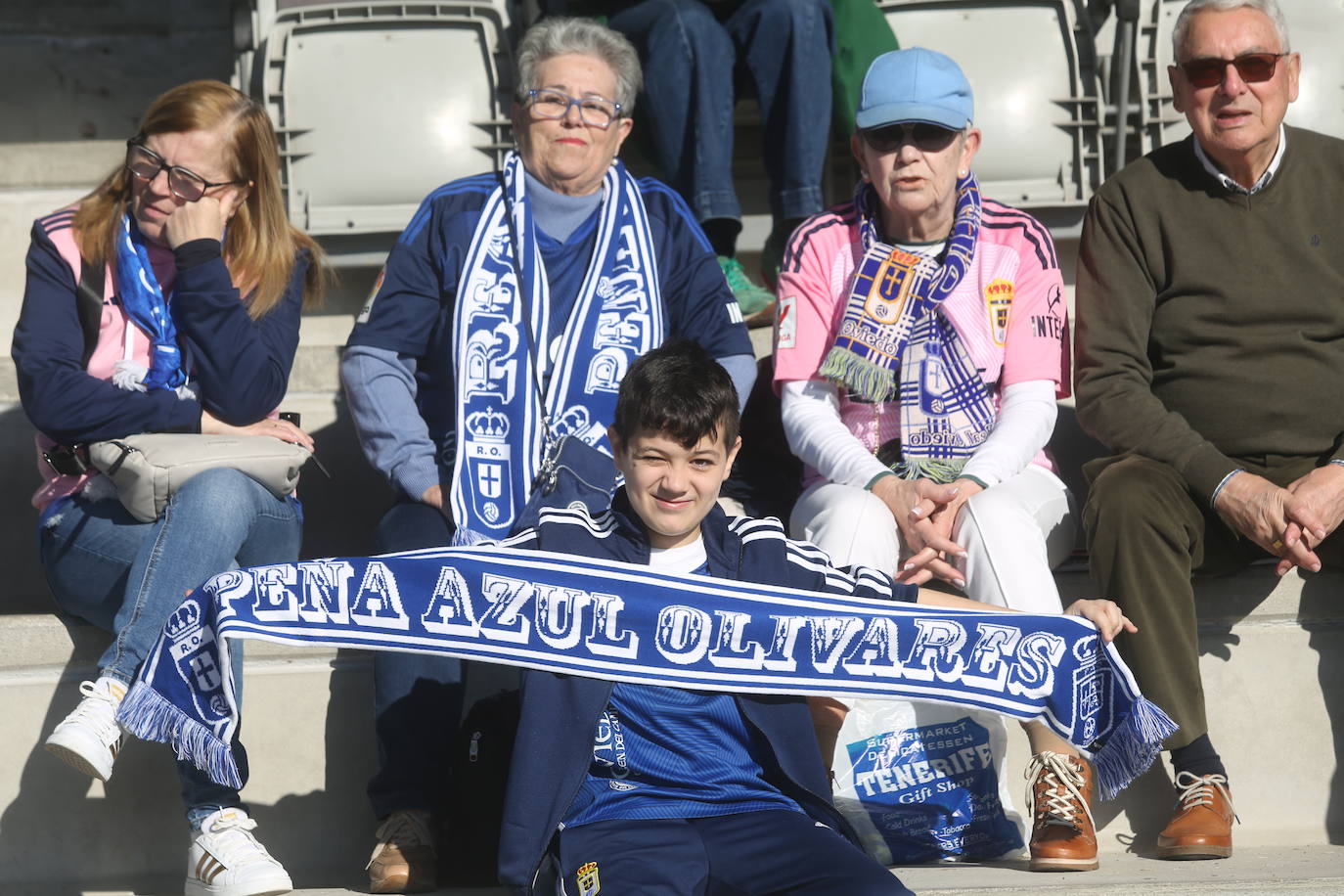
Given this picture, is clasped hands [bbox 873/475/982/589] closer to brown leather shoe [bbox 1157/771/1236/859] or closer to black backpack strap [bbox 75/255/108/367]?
brown leather shoe [bbox 1157/771/1236/859]

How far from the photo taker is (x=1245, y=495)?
3.25m

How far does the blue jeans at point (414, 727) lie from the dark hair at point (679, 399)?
26.7 inches

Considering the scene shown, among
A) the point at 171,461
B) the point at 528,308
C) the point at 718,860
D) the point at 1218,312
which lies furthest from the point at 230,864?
the point at 1218,312

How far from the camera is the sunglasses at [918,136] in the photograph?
3.55m

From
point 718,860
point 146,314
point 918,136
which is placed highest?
point 918,136

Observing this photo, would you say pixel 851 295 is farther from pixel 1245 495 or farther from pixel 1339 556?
pixel 1339 556

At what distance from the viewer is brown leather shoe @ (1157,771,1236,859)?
9.78ft

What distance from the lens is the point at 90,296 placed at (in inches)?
130

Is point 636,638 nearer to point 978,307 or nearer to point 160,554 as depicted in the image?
point 160,554

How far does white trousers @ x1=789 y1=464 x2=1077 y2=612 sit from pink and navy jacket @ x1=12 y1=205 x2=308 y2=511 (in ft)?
3.85

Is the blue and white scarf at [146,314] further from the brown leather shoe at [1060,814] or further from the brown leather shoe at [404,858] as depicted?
the brown leather shoe at [1060,814]

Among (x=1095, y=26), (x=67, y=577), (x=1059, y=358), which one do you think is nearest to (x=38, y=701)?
(x=67, y=577)

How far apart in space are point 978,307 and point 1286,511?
2.55ft

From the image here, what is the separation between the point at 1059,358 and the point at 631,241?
0.99m
